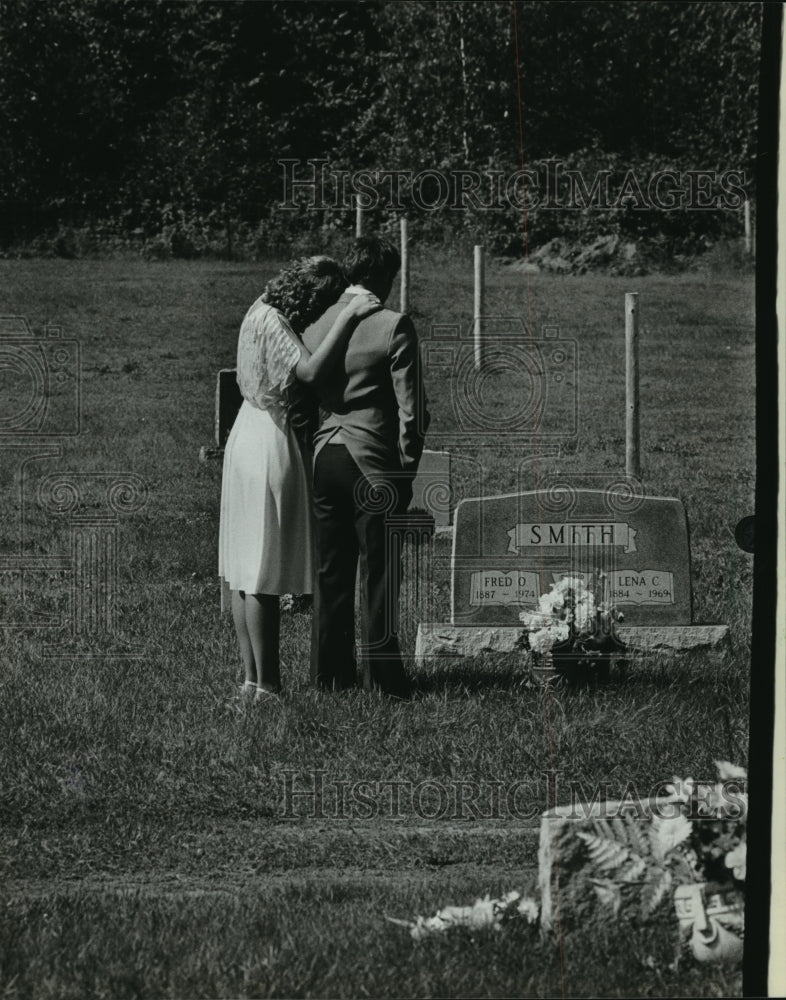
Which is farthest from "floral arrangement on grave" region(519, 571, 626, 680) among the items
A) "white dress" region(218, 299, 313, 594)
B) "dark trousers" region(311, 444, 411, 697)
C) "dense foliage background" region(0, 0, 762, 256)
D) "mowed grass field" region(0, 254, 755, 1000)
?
"dense foliage background" region(0, 0, 762, 256)

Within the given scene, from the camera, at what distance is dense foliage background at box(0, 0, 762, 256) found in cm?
785

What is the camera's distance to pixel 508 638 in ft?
22.2

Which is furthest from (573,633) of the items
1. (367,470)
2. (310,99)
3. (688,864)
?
(310,99)

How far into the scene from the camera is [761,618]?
117 inches

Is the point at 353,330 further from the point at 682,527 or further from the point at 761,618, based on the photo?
the point at 761,618

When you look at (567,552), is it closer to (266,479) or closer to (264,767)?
(266,479)

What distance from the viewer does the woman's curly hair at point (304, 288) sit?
602 centimetres

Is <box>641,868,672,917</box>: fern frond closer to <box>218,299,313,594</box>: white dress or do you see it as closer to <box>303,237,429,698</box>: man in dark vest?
<box>303,237,429,698</box>: man in dark vest

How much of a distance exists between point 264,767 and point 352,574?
3.88 feet

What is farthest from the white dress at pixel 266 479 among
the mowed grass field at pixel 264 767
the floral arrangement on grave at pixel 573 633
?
the floral arrangement on grave at pixel 573 633

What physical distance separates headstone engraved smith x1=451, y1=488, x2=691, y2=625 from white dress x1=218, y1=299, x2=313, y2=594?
1.06m

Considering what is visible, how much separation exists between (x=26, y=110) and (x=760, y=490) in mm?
6053

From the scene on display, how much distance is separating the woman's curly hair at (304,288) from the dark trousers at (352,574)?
606mm

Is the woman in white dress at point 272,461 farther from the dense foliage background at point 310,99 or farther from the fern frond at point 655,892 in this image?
the fern frond at point 655,892
